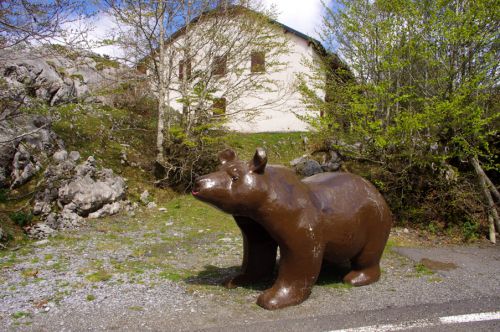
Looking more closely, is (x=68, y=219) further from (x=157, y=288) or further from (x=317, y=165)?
(x=317, y=165)

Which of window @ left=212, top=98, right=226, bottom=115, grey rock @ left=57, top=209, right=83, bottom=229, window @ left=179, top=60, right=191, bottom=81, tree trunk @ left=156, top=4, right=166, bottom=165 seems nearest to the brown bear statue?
grey rock @ left=57, top=209, right=83, bottom=229

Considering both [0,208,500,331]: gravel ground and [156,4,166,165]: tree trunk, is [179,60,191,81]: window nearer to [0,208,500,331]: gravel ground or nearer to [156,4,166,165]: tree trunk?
[156,4,166,165]: tree trunk

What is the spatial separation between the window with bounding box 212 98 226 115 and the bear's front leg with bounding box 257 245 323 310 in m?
8.25

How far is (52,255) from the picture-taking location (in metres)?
6.43

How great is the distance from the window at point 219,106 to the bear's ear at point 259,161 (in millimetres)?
8071

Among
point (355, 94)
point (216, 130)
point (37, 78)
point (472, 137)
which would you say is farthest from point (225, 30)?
point (472, 137)

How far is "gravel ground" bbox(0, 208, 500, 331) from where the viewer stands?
164 inches

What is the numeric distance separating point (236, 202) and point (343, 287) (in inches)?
79.9

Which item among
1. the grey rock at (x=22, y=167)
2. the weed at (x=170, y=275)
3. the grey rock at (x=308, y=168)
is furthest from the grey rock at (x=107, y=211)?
the grey rock at (x=308, y=168)

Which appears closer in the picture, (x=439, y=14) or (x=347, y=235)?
(x=347, y=235)

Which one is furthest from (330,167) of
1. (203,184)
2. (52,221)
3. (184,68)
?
(203,184)

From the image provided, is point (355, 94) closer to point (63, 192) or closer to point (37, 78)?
point (63, 192)

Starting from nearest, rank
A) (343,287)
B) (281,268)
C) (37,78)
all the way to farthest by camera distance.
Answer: (281,268)
(343,287)
(37,78)

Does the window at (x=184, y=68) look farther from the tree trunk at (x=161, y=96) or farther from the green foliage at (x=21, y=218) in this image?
the green foliage at (x=21, y=218)
